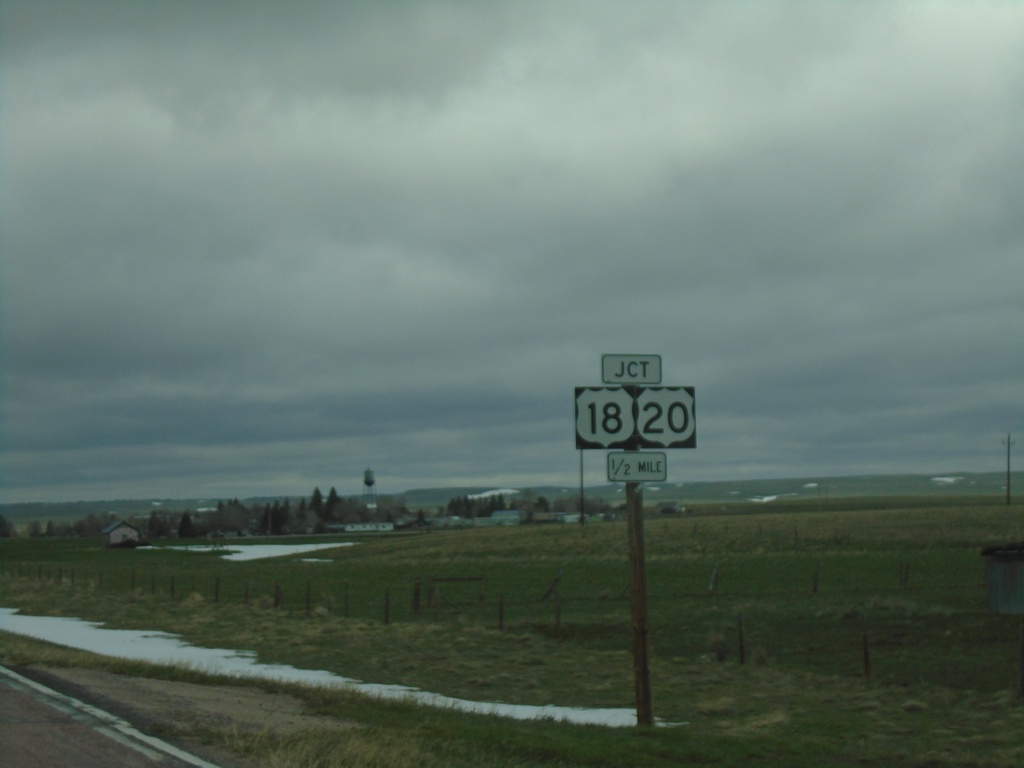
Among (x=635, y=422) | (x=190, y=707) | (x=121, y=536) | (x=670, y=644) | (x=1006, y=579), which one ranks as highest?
(x=635, y=422)

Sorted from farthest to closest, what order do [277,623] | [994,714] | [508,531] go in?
[508,531] < [277,623] < [994,714]

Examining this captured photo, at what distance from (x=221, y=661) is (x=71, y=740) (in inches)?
665

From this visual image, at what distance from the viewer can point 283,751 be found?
35.8 ft

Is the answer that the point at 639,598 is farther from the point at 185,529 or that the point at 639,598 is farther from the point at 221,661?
the point at 185,529

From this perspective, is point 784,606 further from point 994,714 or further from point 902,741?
point 902,741

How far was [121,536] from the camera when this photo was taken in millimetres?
→ 146500

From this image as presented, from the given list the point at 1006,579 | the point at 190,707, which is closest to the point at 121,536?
the point at 1006,579

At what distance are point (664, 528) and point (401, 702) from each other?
2951 inches

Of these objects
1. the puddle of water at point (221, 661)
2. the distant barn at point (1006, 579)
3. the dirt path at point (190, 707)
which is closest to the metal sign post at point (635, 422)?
the puddle of water at point (221, 661)

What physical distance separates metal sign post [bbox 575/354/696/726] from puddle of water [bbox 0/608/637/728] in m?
3.84

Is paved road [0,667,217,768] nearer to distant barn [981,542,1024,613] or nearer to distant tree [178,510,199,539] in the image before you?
distant barn [981,542,1024,613]

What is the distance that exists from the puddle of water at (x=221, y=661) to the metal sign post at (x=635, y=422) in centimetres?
384

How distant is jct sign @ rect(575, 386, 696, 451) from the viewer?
1417 centimetres

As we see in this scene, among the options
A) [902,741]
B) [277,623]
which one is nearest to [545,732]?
[902,741]
